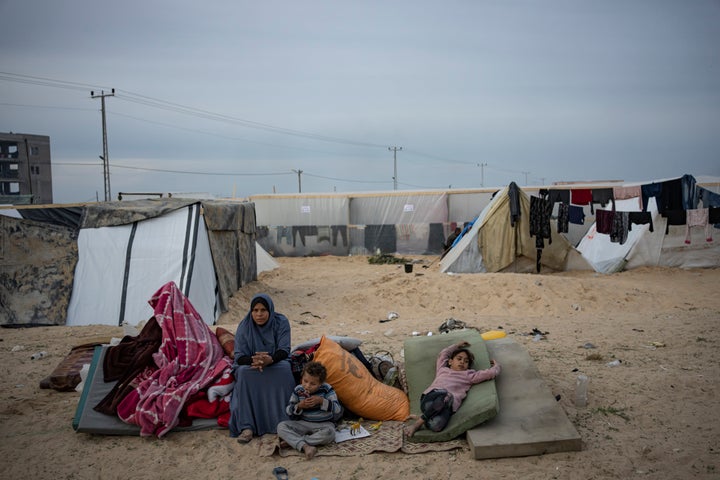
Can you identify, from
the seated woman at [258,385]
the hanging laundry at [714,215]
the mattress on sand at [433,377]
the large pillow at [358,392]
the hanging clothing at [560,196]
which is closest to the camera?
the mattress on sand at [433,377]

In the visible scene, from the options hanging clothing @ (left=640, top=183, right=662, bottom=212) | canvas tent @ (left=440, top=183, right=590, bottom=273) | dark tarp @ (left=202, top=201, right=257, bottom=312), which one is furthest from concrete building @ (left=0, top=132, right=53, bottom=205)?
hanging clothing @ (left=640, top=183, right=662, bottom=212)

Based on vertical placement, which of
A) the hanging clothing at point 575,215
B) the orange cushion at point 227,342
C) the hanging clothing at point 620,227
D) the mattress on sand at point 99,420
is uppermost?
the hanging clothing at point 575,215

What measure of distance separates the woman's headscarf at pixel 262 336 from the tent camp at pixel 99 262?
4.20 m

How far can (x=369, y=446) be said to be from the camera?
415 cm

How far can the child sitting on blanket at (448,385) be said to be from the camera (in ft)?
13.8

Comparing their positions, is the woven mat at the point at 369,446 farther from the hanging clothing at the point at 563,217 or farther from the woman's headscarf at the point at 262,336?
the hanging clothing at the point at 563,217

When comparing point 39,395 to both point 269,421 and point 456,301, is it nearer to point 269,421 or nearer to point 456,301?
point 269,421

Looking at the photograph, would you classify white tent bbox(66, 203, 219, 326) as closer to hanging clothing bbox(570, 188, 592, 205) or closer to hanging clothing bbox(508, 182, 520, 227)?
hanging clothing bbox(508, 182, 520, 227)

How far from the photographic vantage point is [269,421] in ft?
14.6

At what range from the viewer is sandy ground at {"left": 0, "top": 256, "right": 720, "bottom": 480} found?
385 cm

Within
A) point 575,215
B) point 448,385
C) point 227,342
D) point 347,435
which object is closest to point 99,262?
point 227,342

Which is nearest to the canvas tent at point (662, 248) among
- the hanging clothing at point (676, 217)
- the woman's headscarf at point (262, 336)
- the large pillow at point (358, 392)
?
the hanging clothing at point (676, 217)

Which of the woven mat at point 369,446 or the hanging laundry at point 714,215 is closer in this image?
the woven mat at point 369,446

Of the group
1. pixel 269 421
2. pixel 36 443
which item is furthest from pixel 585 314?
pixel 36 443
